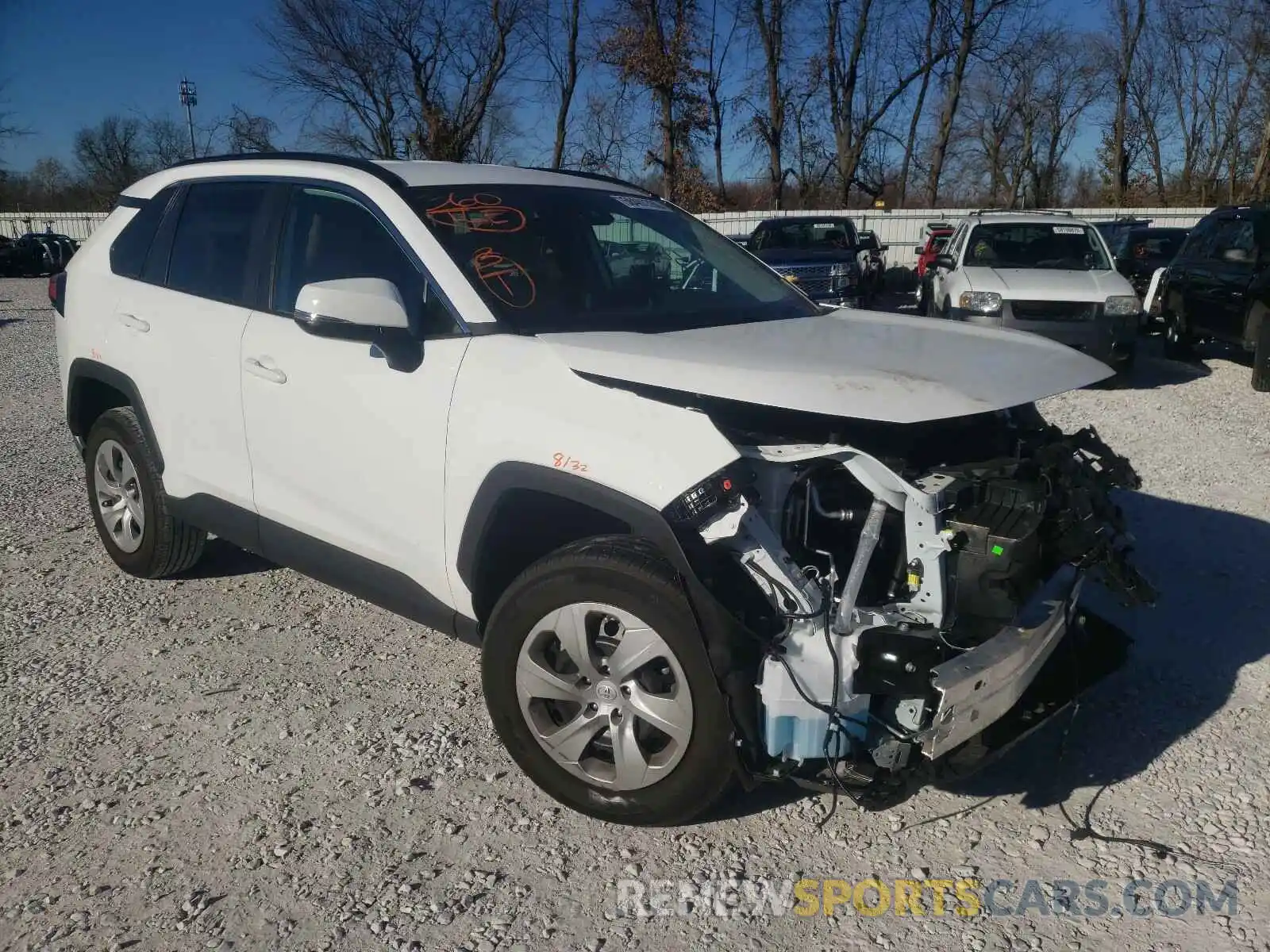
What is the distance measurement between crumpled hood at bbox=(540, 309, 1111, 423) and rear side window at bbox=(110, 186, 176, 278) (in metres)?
2.50

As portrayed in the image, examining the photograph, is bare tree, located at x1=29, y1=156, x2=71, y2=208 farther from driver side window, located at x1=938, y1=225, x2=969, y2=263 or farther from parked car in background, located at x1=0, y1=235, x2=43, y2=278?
driver side window, located at x1=938, y1=225, x2=969, y2=263

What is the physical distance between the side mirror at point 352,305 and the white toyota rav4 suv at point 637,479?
11 mm

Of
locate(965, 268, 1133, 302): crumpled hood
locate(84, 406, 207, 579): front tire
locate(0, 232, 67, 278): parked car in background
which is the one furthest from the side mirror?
locate(0, 232, 67, 278): parked car in background

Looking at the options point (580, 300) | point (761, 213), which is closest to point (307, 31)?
point (761, 213)

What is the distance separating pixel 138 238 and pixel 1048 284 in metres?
8.55

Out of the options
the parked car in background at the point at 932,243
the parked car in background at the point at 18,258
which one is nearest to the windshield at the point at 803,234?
the parked car in background at the point at 932,243

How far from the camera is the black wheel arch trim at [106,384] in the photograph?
425 cm

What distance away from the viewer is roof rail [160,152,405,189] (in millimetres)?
3508

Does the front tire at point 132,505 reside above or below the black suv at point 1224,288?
below

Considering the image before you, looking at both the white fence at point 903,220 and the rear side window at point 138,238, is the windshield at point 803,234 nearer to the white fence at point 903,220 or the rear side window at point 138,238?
the white fence at point 903,220

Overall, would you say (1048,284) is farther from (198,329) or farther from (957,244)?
(198,329)

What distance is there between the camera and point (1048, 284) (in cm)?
→ 1000

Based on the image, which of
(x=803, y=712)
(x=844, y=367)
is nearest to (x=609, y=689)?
(x=803, y=712)

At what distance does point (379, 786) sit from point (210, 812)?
0.50 m
